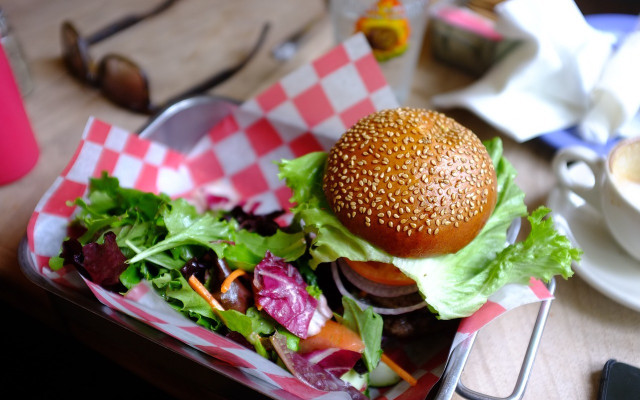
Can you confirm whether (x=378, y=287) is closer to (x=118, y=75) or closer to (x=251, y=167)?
(x=251, y=167)

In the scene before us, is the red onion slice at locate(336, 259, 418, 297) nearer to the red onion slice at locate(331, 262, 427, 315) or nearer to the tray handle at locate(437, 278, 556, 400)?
the red onion slice at locate(331, 262, 427, 315)

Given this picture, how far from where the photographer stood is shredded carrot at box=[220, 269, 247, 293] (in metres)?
0.82

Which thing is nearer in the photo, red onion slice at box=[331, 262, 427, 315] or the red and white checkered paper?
the red and white checkered paper

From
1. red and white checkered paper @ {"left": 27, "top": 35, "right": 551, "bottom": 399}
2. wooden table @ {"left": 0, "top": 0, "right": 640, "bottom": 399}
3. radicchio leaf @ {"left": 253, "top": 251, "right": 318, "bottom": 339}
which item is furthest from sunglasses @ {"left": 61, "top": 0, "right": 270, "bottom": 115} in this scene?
radicchio leaf @ {"left": 253, "top": 251, "right": 318, "bottom": 339}

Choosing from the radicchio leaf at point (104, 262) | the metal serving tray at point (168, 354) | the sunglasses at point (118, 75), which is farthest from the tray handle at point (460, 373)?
the sunglasses at point (118, 75)

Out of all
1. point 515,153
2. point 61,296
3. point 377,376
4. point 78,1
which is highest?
point 78,1

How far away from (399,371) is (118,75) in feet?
3.19

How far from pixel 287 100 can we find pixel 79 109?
577 mm

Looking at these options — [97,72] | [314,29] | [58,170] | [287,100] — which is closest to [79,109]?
[97,72]

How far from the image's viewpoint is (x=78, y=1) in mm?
1774

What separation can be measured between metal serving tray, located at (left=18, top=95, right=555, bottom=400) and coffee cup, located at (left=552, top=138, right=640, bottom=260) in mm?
151

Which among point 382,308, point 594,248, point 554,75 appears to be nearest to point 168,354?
point 382,308

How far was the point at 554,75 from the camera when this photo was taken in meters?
1.18

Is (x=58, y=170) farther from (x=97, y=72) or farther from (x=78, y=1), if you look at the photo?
(x=78, y=1)
